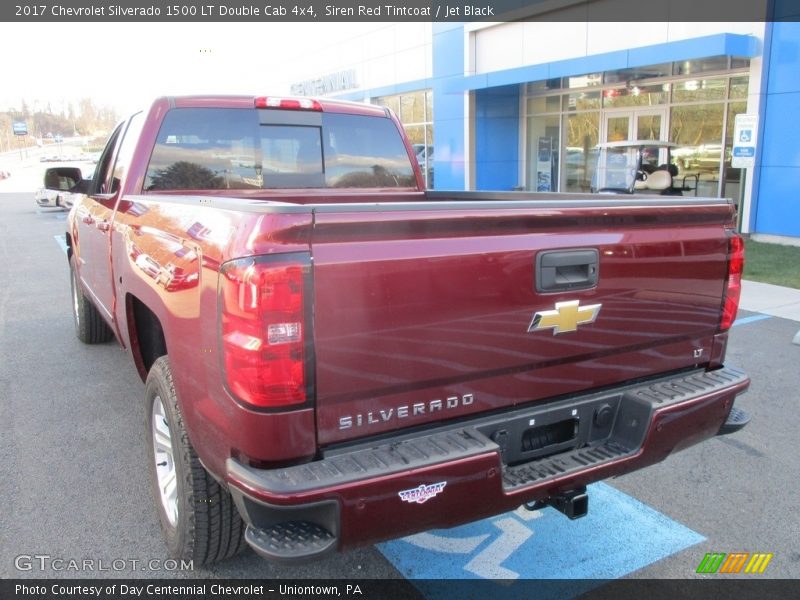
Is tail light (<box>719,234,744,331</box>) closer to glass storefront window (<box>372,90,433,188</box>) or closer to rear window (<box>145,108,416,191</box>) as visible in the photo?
rear window (<box>145,108,416,191</box>)

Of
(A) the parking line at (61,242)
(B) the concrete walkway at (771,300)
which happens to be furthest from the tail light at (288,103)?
(A) the parking line at (61,242)

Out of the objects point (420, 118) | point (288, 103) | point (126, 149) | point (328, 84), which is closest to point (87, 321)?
point (126, 149)

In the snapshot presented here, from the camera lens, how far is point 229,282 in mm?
2010

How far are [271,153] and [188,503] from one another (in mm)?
2381

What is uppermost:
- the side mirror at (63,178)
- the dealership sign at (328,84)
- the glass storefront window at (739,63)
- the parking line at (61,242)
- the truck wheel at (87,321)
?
the dealership sign at (328,84)

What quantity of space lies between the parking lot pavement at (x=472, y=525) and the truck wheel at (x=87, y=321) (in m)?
0.94

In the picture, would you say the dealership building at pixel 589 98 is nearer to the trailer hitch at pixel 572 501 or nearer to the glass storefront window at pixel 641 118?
the glass storefront window at pixel 641 118

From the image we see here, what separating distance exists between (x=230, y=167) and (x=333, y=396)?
2450 mm

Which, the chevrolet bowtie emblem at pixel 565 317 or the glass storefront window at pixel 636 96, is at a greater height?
the glass storefront window at pixel 636 96

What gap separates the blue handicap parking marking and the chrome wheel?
3.31 feet

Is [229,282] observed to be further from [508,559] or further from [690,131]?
[690,131]

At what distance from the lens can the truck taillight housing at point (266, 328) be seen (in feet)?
6.41

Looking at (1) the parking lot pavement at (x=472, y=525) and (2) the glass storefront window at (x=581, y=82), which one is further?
(2) the glass storefront window at (x=581, y=82)

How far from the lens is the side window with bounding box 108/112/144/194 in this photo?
13.1ft
